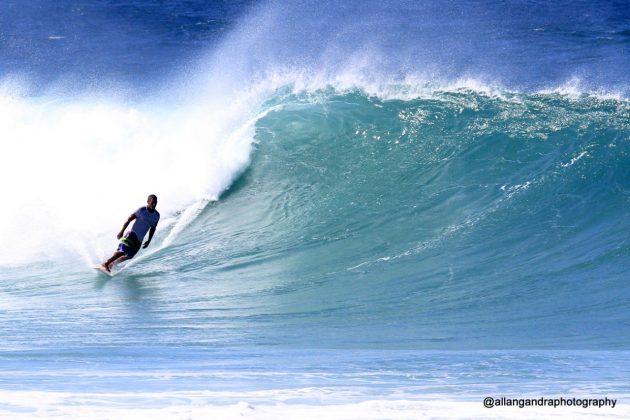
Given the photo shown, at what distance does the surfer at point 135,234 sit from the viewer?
11.8 meters

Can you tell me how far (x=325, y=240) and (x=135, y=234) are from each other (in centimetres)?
262

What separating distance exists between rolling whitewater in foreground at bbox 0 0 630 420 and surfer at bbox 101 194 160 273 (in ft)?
0.82

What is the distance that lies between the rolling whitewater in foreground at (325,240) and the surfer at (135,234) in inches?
9.8

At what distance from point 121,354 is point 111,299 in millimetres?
2714

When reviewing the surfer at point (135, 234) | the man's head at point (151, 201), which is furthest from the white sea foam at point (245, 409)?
the man's head at point (151, 201)

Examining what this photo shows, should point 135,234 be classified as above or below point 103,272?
above

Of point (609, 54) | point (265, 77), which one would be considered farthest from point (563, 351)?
point (609, 54)

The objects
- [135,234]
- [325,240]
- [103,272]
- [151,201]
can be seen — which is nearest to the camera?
[103,272]

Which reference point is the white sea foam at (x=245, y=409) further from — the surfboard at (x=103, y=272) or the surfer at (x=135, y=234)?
the surfer at (x=135, y=234)

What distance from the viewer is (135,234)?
1180cm

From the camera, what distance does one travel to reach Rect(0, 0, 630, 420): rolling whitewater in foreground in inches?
262

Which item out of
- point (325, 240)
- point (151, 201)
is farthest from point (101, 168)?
point (325, 240)

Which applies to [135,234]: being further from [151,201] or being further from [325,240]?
[325,240]

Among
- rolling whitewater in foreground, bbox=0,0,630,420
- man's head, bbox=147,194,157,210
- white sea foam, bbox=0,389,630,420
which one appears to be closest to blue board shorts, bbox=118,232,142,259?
rolling whitewater in foreground, bbox=0,0,630,420
